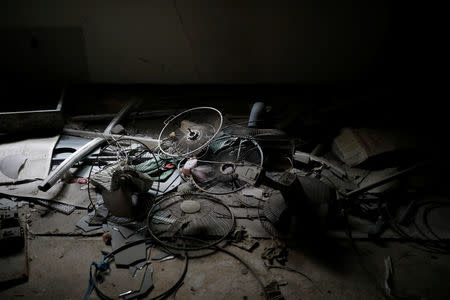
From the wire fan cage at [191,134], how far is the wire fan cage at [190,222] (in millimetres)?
710

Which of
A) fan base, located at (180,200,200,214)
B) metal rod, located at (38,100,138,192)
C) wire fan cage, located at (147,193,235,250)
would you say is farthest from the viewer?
metal rod, located at (38,100,138,192)

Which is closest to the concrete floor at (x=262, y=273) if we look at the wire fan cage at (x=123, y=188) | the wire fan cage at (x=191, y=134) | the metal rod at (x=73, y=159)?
the wire fan cage at (x=123, y=188)

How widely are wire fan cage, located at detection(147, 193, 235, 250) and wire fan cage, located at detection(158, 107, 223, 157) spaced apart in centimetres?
71

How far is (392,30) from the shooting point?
704cm

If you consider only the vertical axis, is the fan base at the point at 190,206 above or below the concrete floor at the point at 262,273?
above

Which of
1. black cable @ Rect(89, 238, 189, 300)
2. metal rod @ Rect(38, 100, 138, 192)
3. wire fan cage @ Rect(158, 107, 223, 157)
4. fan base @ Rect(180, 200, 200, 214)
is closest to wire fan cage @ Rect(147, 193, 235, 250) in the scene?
fan base @ Rect(180, 200, 200, 214)

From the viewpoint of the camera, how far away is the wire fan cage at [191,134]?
4992mm

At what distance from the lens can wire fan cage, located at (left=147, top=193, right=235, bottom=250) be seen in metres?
4.36

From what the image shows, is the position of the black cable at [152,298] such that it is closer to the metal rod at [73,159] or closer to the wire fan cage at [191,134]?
the wire fan cage at [191,134]

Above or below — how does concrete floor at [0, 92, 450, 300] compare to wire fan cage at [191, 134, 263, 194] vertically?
below

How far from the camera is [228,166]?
5156 mm

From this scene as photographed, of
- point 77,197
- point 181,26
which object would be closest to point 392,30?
point 181,26

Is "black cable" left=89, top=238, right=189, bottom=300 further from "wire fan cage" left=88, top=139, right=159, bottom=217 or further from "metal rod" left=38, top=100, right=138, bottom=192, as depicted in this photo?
"metal rod" left=38, top=100, right=138, bottom=192

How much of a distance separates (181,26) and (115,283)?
17.9ft
